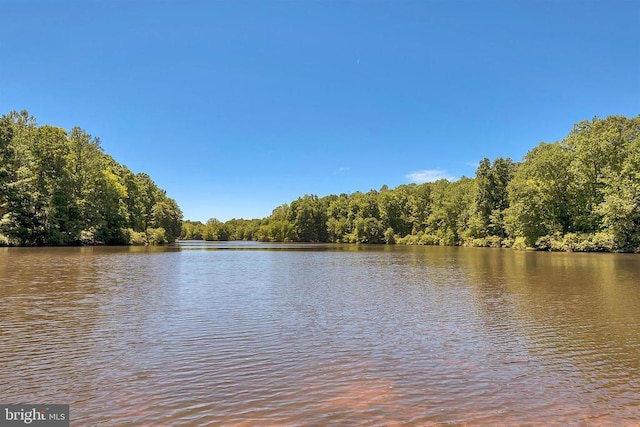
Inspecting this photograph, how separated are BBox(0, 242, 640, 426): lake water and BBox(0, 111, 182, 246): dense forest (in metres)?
48.3

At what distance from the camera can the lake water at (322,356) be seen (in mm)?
6965

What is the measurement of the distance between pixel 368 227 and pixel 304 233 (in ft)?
107

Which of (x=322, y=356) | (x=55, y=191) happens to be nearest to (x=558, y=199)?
(x=322, y=356)

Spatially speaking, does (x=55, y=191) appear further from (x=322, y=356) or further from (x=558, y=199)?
(x=558, y=199)

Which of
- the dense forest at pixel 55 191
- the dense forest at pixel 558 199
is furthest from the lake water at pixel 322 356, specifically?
the dense forest at pixel 55 191

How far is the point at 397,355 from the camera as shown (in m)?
10.3

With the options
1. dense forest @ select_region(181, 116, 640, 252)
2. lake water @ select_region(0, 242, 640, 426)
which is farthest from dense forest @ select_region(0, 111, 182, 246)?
dense forest @ select_region(181, 116, 640, 252)

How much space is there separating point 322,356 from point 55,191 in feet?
237

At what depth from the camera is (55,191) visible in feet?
222

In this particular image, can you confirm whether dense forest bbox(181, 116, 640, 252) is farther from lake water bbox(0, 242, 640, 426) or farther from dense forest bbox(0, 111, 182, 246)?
dense forest bbox(0, 111, 182, 246)

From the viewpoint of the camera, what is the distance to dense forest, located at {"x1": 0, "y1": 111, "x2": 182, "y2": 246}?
5894cm

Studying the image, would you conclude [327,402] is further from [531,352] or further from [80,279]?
[80,279]

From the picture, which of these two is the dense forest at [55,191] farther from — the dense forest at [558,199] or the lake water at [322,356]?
the dense forest at [558,199]

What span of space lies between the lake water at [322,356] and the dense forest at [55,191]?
158 ft
